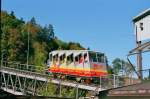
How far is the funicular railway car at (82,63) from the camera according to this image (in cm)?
4334

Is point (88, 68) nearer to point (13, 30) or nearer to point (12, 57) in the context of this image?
point (12, 57)

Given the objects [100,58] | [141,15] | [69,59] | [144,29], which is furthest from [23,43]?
[144,29]

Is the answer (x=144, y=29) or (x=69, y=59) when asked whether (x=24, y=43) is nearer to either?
(x=69, y=59)

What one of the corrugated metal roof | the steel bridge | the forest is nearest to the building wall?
the corrugated metal roof

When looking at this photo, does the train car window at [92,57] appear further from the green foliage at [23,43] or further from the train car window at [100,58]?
the green foliage at [23,43]

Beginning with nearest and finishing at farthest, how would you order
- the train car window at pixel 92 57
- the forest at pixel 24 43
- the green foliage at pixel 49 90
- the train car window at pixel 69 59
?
the train car window at pixel 92 57
the train car window at pixel 69 59
the green foliage at pixel 49 90
the forest at pixel 24 43

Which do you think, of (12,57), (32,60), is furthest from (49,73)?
(32,60)

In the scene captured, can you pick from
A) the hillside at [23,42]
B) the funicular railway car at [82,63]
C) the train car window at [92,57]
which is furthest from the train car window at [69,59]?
the hillside at [23,42]

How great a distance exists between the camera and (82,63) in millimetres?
44000

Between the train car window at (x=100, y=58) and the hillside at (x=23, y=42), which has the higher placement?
the hillside at (x=23, y=42)

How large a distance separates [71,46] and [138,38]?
106353 millimetres

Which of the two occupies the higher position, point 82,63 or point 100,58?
point 100,58

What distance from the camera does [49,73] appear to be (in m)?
52.4

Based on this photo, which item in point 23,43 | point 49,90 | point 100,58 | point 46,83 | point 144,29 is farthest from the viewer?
point 23,43
